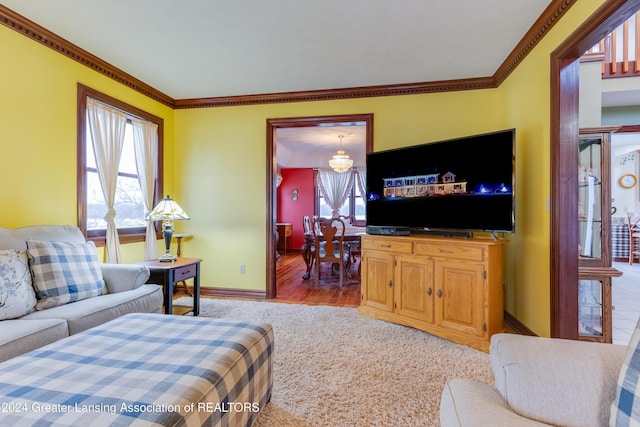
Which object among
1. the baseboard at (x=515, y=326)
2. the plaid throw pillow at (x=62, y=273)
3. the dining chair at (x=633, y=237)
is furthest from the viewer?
the dining chair at (x=633, y=237)

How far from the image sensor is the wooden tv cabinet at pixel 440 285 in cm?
243

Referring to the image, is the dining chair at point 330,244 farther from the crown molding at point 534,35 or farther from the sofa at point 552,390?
the sofa at point 552,390

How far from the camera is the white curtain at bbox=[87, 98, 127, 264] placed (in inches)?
116

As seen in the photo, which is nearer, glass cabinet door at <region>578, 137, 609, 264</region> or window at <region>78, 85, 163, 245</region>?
glass cabinet door at <region>578, 137, 609, 264</region>

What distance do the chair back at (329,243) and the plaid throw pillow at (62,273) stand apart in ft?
9.19

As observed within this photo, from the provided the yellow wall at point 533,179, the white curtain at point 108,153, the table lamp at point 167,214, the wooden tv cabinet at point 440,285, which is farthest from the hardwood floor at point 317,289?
the white curtain at point 108,153

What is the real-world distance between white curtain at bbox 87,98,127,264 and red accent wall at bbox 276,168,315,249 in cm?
542

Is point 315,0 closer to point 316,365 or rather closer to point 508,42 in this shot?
point 508,42

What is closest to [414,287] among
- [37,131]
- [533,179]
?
[533,179]

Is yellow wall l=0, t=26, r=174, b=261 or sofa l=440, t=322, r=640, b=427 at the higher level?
yellow wall l=0, t=26, r=174, b=261

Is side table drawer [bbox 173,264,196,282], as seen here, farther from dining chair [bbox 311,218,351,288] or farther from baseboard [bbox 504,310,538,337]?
baseboard [bbox 504,310,538,337]

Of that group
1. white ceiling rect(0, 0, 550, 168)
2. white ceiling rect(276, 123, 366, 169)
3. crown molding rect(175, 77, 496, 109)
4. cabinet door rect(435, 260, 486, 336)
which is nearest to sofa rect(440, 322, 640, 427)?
cabinet door rect(435, 260, 486, 336)

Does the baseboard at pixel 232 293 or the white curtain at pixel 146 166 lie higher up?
the white curtain at pixel 146 166

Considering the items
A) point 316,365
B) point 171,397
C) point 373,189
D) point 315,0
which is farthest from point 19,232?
point 373,189
